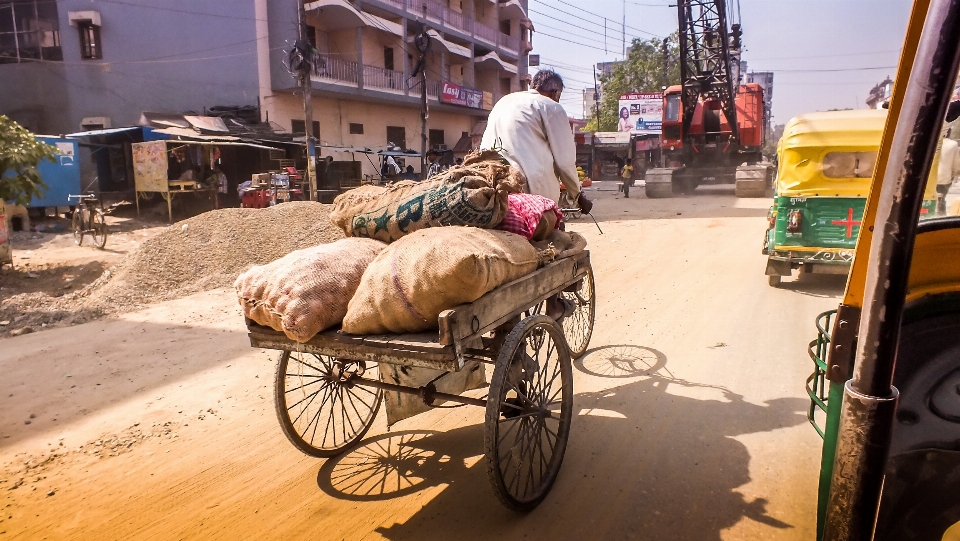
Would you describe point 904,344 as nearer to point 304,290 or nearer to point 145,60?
point 304,290

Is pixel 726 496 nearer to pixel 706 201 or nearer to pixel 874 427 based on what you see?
pixel 874 427

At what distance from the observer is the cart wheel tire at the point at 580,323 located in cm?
495

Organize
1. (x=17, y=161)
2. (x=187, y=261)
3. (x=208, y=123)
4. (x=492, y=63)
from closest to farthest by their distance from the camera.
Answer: (x=187, y=261) → (x=17, y=161) → (x=208, y=123) → (x=492, y=63)

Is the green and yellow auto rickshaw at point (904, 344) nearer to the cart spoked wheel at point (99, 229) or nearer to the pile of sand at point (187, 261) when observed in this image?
the pile of sand at point (187, 261)

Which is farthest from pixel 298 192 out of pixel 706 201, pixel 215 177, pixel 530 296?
pixel 530 296

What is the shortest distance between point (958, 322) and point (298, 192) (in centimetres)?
1694

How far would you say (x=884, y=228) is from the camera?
56.3 inches

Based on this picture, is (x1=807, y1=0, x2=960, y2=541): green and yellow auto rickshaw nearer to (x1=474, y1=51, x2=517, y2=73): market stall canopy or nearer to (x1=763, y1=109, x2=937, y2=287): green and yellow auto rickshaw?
(x1=763, y1=109, x2=937, y2=287): green and yellow auto rickshaw

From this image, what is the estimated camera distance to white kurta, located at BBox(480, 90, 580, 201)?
4215 mm

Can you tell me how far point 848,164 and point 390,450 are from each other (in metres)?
6.34

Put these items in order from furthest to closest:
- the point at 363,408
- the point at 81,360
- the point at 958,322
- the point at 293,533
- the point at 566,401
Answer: the point at 81,360
the point at 363,408
the point at 566,401
the point at 293,533
the point at 958,322

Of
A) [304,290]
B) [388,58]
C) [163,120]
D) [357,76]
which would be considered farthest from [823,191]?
[388,58]

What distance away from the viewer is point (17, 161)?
9586mm

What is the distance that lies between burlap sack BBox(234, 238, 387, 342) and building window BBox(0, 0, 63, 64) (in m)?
23.6
